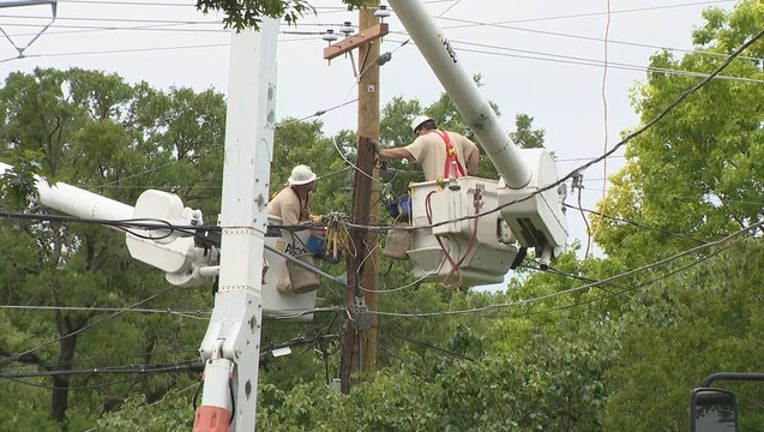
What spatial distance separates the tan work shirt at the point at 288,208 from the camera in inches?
817

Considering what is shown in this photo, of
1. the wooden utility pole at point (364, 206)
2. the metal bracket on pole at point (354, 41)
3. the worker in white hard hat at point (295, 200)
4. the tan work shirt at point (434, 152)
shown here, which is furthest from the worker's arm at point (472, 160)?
the metal bracket on pole at point (354, 41)

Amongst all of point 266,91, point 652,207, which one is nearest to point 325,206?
point 652,207

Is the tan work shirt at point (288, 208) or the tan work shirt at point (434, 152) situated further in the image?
the tan work shirt at point (288, 208)

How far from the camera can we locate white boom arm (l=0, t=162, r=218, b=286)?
18438mm

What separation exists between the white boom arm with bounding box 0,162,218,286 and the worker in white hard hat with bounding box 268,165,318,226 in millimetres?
2022

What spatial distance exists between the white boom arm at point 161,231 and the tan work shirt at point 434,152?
3127mm

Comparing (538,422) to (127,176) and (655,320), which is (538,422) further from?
(127,176)

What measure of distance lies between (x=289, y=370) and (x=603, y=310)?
8.19 meters

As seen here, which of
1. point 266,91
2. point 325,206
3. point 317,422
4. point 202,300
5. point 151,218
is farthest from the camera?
point 325,206

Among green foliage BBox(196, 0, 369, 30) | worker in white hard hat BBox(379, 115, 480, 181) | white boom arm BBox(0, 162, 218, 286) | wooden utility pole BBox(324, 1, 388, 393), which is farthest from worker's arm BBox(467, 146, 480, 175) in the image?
green foliage BBox(196, 0, 369, 30)

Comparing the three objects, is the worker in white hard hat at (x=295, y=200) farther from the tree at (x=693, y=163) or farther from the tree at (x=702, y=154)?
the tree at (x=702, y=154)

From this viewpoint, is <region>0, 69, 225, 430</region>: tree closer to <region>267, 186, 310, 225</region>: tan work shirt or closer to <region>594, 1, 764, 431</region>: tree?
<region>594, 1, 764, 431</region>: tree

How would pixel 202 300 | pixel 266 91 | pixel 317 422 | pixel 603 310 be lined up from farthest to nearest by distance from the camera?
pixel 202 300, pixel 603 310, pixel 317 422, pixel 266 91

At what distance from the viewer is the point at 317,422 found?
869 inches
